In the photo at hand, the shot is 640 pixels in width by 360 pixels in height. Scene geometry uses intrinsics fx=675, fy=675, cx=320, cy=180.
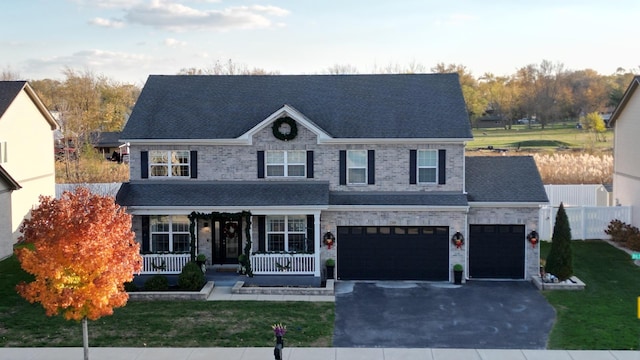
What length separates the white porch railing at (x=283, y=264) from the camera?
24.7m

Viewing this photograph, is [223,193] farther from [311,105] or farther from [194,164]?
[311,105]

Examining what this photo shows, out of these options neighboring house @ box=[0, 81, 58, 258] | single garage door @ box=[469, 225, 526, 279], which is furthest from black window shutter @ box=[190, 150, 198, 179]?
single garage door @ box=[469, 225, 526, 279]

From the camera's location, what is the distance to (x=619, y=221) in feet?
103

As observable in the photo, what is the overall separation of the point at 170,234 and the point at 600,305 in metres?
15.2

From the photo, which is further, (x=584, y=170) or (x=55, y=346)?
(x=584, y=170)

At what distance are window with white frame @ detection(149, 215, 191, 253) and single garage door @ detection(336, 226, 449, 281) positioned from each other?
592 cm

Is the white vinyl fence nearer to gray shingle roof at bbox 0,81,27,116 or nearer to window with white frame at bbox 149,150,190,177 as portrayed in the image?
window with white frame at bbox 149,150,190,177

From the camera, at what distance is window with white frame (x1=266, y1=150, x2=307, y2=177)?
83.9 feet

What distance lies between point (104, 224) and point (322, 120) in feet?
40.9

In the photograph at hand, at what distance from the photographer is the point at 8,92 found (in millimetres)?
31172

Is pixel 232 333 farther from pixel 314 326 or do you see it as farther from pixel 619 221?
pixel 619 221

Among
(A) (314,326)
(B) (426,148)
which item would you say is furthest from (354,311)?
(B) (426,148)

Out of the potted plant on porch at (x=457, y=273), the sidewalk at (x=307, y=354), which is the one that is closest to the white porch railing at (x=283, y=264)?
the potted plant on porch at (x=457, y=273)

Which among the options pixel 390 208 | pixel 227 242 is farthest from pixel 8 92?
pixel 390 208
